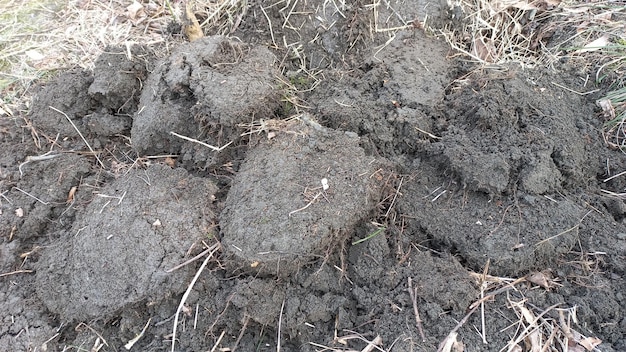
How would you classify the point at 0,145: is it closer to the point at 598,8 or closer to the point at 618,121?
the point at 618,121

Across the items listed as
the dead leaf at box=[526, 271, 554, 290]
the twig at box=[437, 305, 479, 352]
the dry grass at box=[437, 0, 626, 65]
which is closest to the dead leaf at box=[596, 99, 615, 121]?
the dry grass at box=[437, 0, 626, 65]

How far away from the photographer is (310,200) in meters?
1.92

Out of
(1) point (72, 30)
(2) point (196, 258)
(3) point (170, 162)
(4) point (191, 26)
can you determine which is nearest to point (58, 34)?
(1) point (72, 30)

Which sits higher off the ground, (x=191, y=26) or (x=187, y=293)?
(x=191, y=26)

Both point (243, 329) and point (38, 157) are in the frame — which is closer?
point (243, 329)

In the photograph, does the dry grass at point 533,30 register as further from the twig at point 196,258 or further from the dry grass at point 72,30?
the twig at point 196,258

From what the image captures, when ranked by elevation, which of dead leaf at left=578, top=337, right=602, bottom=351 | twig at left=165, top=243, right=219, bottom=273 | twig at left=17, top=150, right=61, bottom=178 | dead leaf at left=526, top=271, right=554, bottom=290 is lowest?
dead leaf at left=578, top=337, right=602, bottom=351

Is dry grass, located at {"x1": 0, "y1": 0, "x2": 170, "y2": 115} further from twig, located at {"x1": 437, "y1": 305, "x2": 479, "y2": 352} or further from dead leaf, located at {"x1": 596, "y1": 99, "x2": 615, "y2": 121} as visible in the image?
dead leaf, located at {"x1": 596, "y1": 99, "x2": 615, "y2": 121}

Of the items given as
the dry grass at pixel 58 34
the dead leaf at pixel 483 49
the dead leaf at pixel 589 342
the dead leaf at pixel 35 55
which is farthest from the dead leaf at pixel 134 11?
the dead leaf at pixel 589 342

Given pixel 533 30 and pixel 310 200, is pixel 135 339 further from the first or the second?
pixel 533 30

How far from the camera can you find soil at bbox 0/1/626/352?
1.82m

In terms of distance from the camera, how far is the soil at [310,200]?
5.96 ft

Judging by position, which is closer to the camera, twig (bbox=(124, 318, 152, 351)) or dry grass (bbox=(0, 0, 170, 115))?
twig (bbox=(124, 318, 152, 351))

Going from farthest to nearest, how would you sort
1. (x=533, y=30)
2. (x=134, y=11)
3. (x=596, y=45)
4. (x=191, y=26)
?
(x=134, y=11), (x=533, y=30), (x=191, y=26), (x=596, y=45)
